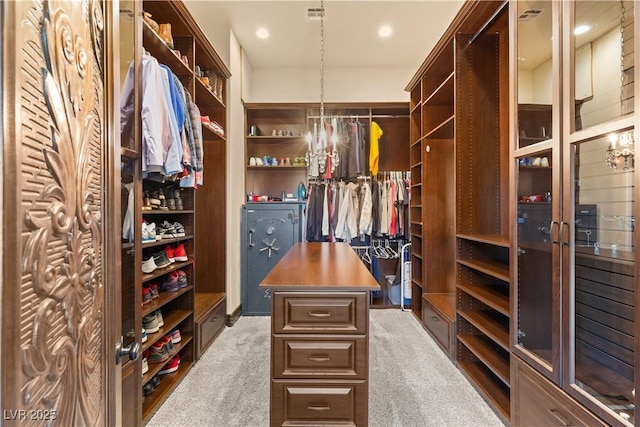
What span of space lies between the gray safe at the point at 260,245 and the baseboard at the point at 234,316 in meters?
0.09

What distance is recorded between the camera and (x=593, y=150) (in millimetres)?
1247

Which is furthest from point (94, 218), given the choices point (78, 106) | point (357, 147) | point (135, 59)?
point (357, 147)

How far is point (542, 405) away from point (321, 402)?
1.07 meters

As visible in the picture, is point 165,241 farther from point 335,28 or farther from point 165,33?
point 335,28

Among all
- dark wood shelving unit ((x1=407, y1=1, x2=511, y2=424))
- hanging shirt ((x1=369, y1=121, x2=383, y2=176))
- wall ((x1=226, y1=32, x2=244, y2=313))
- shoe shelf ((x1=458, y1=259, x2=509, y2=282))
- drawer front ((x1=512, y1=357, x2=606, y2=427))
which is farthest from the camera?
hanging shirt ((x1=369, y1=121, x2=383, y2=176))

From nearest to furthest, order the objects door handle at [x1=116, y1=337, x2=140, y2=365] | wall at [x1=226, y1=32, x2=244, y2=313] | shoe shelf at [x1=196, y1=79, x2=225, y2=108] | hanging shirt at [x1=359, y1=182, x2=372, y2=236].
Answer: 1. door handle at [x1=116, y1=337, x2=140, y2=365]
2. shoe shelf at [x1=196, y1=79, x2=225, y2=108]
3. wall at [x1=226, y1=32, x2=244, y2=313]
4. hanging shirt at [x1=359, y1=182, x2=372, y2=236]

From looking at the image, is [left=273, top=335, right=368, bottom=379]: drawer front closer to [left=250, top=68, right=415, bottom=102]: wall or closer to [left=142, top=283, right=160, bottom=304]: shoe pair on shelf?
[left=142, top=283, right=160, bottom=304]: shoe pair on shelf

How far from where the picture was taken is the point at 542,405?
1.38 meters

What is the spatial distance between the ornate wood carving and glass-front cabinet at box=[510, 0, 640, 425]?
1.65 metres

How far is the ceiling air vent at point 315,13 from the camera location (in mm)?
2922

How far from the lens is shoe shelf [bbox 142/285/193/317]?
180 cm

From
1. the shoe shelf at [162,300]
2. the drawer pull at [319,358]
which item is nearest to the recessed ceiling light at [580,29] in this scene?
the drawer pull at [319,358]

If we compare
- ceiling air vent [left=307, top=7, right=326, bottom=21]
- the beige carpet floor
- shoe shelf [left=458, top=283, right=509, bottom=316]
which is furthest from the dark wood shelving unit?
ceiling air vent [left=307, top=7, right=326, bottom=21]

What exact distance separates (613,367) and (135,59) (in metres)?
2.48
